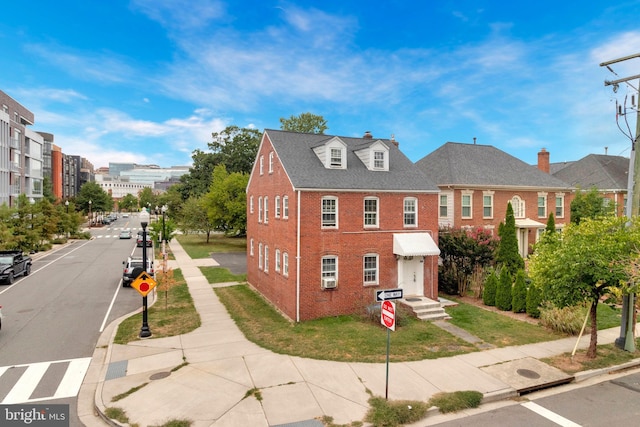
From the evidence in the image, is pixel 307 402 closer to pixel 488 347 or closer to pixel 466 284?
pixel 488 347

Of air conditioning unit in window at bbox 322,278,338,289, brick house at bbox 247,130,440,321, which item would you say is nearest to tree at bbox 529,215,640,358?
brick house at bbox 247,130,440,321

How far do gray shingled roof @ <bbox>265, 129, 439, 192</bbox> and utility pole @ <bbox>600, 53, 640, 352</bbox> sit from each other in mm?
7710

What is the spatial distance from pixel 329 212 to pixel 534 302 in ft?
33.4

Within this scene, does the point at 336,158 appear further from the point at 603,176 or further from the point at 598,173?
the point at 598,173

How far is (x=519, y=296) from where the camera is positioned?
18.0 meters

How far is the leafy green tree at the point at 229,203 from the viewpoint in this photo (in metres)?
45.1

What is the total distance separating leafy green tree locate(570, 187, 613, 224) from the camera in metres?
34.3

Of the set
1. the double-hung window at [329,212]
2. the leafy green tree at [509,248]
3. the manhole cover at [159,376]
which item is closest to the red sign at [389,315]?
the manhole cover at [159,376]

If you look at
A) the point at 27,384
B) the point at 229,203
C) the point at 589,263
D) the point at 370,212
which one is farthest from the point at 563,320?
the point at 229,203

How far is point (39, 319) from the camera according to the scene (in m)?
16.6

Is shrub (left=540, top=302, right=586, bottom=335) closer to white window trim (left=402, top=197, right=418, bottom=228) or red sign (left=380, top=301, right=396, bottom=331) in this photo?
white window trim (left=402, top=197, right=418, bottom=228)

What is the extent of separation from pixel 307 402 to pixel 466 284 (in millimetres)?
15971

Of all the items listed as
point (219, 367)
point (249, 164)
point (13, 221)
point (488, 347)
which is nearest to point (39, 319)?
point (219, 367)

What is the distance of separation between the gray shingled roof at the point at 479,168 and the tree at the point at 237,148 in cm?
3801
